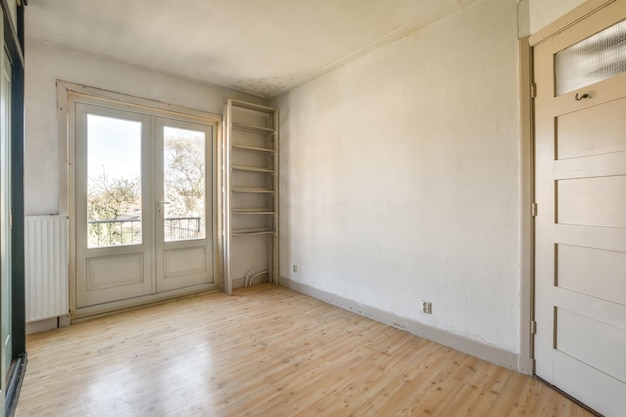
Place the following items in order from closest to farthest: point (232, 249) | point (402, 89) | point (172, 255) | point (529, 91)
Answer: point (529, 91) < point (402, 89) < point (172, 255) < point (232, 249)

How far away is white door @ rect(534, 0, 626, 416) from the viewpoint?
1642 millimetres

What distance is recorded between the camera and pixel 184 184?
154 inches

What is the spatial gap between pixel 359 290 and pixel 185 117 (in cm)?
322

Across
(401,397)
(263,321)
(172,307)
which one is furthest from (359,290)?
(172,307)

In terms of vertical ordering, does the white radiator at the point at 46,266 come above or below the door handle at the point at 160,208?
below

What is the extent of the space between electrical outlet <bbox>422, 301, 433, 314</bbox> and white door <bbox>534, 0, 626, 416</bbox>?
2.64ft

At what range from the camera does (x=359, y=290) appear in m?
3.36

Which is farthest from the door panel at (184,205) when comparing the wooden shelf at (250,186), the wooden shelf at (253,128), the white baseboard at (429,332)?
the white baseboard at (429,332)

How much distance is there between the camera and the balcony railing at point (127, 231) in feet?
10.8

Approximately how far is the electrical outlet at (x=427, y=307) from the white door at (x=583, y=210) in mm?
804

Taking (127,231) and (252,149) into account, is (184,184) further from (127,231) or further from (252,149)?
(252,149)

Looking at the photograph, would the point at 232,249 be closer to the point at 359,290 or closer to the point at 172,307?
the point at 172,307

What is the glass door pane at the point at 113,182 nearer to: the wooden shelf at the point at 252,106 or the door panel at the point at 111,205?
the door panel at the point at 111,205

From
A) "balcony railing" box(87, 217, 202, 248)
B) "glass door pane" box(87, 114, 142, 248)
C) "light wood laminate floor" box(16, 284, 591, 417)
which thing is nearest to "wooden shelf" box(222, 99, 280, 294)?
"balcony railing" box(87, 217, 202, 248)
